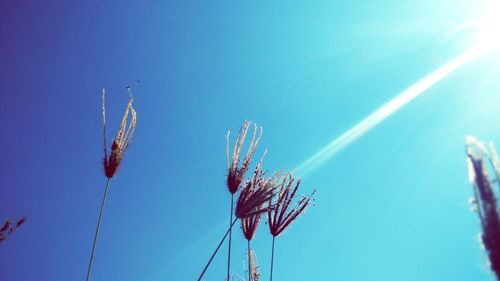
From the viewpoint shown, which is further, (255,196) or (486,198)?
(255,196)

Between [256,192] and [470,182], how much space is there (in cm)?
234

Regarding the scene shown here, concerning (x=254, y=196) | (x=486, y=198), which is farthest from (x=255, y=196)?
(x=486, y=198)

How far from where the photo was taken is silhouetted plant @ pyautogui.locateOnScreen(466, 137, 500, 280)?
1697 mm

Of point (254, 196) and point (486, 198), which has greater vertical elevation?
point (254, 196)

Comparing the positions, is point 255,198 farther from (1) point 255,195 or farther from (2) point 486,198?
(2) point 486,198

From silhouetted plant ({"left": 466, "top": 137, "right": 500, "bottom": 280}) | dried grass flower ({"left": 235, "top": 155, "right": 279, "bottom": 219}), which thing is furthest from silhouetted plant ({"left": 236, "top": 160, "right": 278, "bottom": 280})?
silhouetted plant ({"left": 466, "top": 137, "right": 500, "bottom": 280})

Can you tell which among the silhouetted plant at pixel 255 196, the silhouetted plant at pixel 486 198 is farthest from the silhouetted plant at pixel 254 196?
the silhouetted plant at pixel 486 198

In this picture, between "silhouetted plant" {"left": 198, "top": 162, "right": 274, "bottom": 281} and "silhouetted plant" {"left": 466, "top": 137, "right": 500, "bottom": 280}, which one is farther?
"silhouetted plant" {"left": 198, "top": 162, "right": 274, "bottom": 281}

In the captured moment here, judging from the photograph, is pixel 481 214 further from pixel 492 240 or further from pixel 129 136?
pixel 129 136

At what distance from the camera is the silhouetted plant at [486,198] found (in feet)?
5.57

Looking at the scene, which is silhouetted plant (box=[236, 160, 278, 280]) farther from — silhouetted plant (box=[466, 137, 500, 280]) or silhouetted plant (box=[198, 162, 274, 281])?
silhouetted plant (box=[466, 137, 500, 280])

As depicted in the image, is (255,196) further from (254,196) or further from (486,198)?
(486,198)

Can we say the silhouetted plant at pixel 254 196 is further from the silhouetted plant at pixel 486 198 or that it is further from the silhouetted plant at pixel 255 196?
→ the silhouetted plant at pixel 486 198

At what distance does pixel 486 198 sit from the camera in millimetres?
1808
